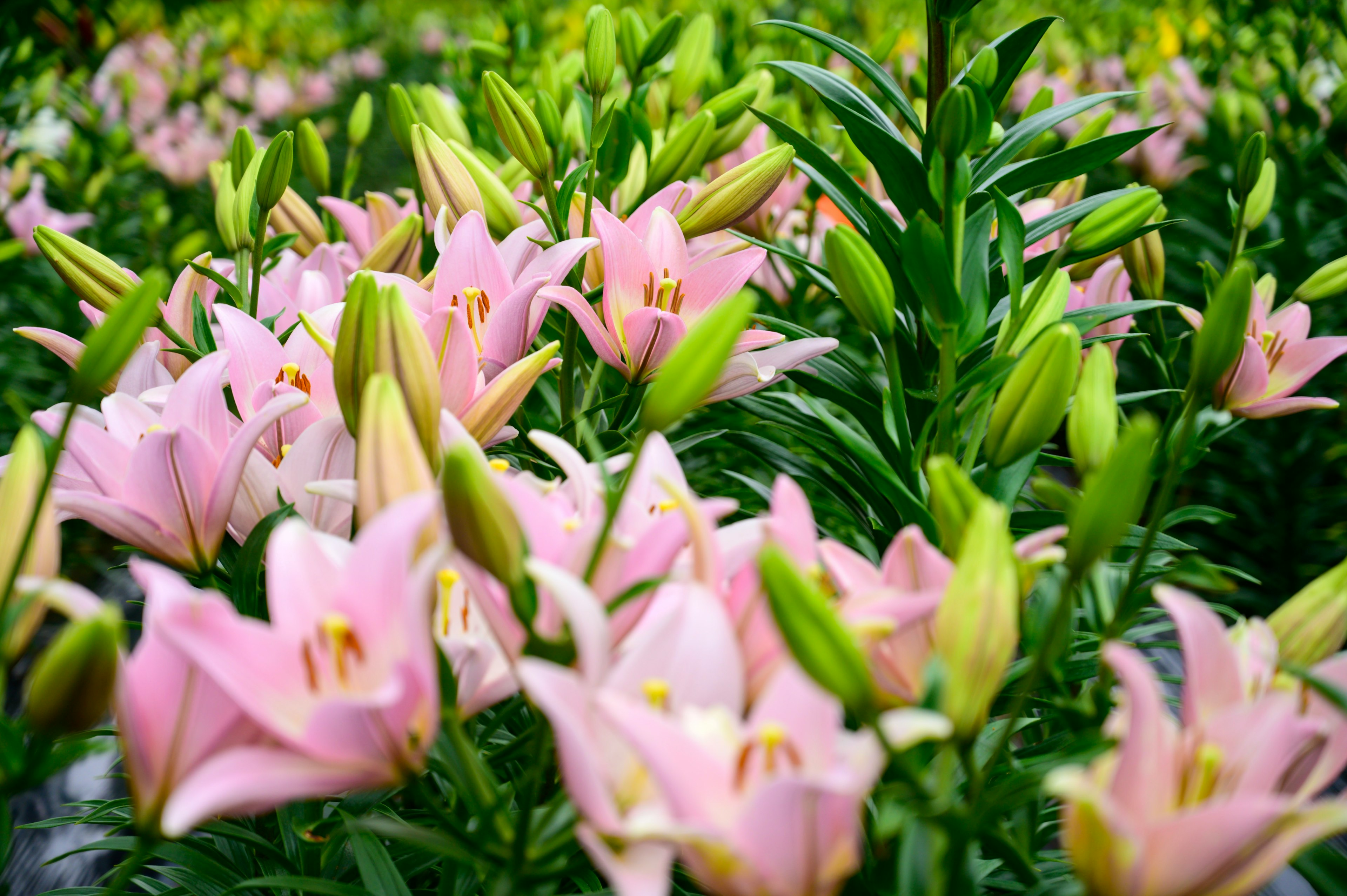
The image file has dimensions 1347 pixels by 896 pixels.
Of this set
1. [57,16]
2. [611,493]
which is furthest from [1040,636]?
[57,16]

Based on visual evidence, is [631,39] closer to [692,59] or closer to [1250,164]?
[692,59]

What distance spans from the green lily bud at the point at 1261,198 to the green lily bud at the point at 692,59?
23.7 inches

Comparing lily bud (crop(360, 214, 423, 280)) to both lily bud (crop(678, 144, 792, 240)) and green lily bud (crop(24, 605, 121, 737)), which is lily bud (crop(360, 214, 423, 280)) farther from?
green lily bud (crop(24, 605, 121, 737))


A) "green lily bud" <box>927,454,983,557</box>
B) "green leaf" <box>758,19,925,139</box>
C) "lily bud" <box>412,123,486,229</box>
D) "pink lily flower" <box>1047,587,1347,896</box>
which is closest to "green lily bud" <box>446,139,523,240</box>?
"lily bud" <box>412,123,486,229</box>

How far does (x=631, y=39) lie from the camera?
910mm

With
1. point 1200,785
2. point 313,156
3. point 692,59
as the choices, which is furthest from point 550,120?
point 1200,785

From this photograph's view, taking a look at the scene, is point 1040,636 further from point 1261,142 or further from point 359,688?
point 1261,142

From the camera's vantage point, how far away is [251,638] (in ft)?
1.02

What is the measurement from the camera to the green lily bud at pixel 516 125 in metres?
0.67

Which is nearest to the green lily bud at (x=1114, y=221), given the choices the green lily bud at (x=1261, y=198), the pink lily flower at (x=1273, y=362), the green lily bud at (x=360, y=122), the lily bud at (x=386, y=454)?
the pink lily flower at (x=1273, y=362)

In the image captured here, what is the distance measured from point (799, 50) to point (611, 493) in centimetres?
148

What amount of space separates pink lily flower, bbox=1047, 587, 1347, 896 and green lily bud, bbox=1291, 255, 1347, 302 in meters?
0.43

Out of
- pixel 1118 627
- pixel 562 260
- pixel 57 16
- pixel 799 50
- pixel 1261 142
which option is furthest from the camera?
pixel 57 16

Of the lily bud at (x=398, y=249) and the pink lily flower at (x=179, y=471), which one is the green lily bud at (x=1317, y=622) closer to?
the pink lily flower at (x=179, y=471)
